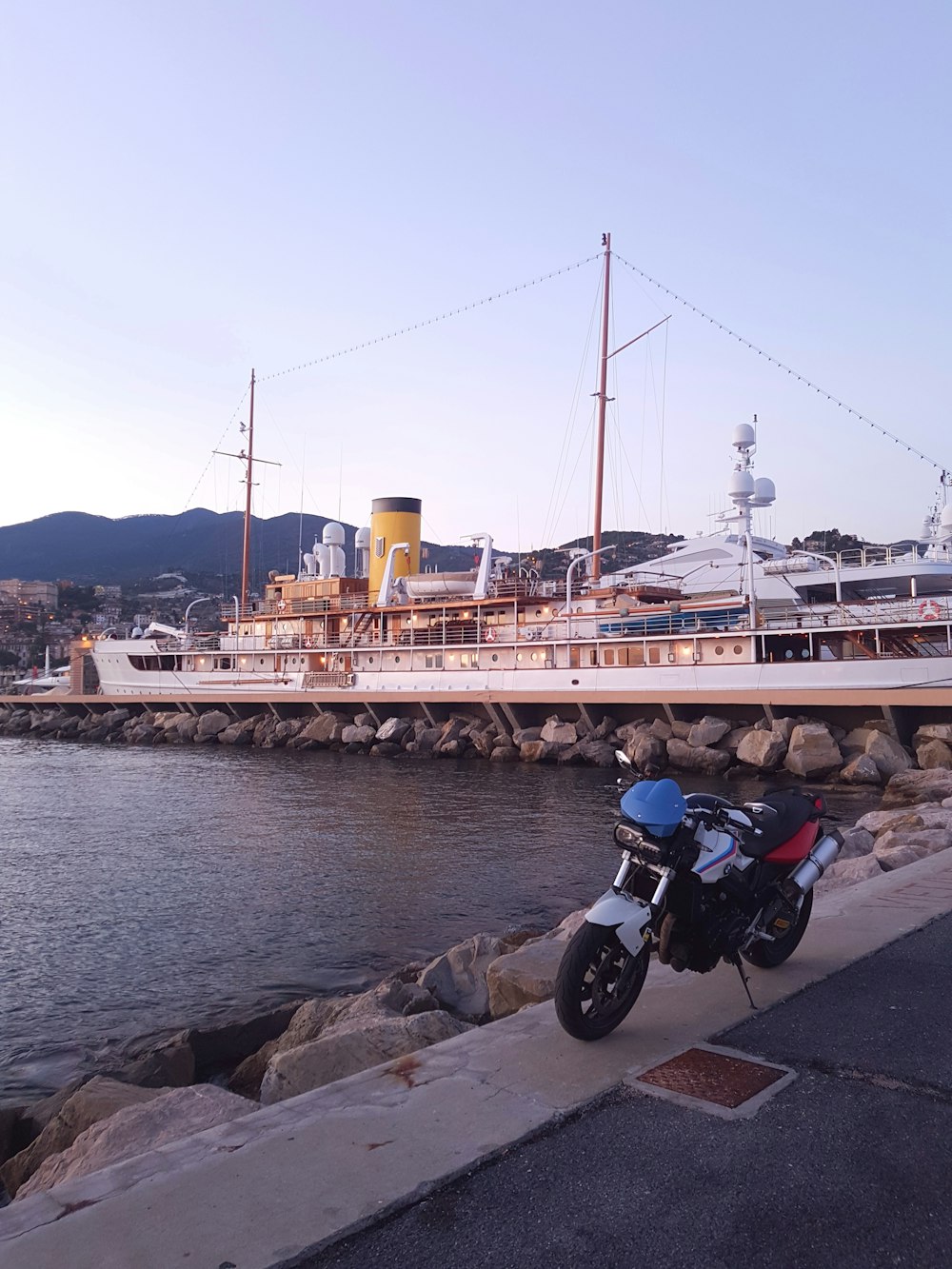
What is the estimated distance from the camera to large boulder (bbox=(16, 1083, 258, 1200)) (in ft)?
15.3

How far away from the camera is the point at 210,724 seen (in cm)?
4612

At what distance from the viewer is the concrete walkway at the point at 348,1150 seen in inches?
117

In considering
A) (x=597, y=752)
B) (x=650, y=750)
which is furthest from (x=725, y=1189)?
(x=597, y=752)

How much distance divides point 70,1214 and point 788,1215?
246 cm

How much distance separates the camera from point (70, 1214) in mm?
3188

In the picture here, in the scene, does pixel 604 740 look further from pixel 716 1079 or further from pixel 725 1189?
pixel 725 1189

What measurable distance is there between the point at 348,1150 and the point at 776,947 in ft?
10.6

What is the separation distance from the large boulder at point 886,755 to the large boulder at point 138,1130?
77.1 feet

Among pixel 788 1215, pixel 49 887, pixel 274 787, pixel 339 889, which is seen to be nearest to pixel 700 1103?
pixel 788 1215

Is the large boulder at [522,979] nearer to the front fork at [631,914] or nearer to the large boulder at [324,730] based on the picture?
the front fork at [631,914]

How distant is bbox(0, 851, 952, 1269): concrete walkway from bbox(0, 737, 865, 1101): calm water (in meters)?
5.12

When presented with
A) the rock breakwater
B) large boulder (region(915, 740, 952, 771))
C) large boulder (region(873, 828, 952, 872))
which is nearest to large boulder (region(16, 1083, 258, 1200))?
the rock breakwater

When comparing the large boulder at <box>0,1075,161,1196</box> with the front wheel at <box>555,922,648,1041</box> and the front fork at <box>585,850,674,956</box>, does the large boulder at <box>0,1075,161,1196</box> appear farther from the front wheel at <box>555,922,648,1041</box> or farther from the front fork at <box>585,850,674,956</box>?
the front fork at <box>585,850,674,956</box>

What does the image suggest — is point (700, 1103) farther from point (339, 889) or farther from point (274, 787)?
point (274, 787)
